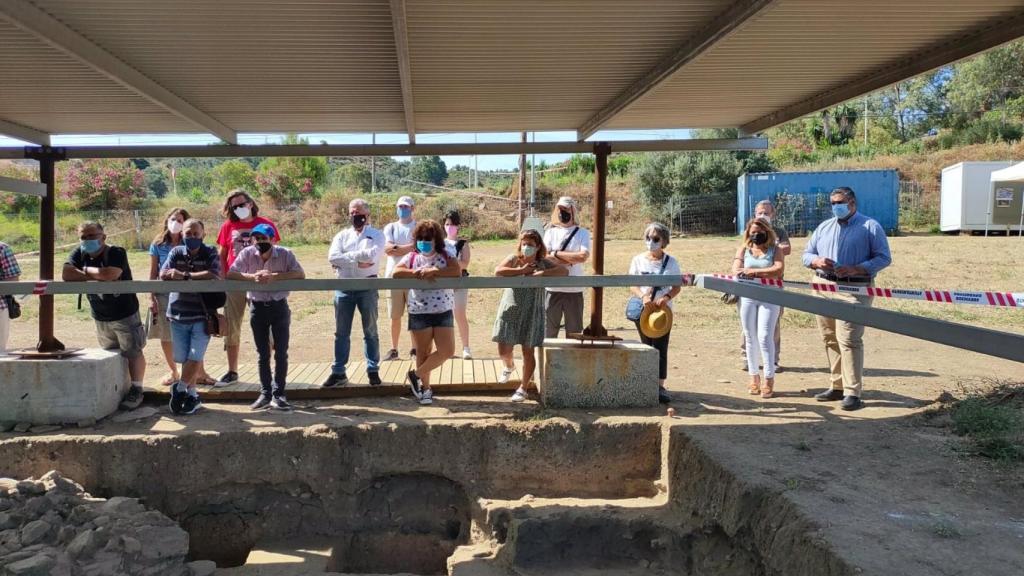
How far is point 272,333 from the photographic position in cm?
623

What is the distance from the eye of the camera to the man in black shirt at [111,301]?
6.08 meters

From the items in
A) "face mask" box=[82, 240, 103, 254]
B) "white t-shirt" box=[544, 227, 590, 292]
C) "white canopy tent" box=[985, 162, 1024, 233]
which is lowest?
"face mask" box=[82, 240, 103, 254]

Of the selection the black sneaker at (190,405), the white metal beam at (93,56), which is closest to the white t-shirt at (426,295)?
the black sneaker at (190,405)

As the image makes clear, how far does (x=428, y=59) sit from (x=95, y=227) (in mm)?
3381

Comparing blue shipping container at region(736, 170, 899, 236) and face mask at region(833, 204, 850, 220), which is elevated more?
blue shipping container at region(736, 170, 899, 236)

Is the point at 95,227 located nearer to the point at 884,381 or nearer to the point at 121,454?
the point at 121,454

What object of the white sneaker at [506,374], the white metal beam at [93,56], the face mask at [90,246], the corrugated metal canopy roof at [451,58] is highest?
the corrugated metal canopy roof at [451,58]

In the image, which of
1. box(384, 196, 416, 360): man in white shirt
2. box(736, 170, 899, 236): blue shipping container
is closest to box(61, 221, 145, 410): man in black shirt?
box(384, 196, 416, 360): man in white shirt

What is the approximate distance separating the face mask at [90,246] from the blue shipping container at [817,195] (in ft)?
79.8

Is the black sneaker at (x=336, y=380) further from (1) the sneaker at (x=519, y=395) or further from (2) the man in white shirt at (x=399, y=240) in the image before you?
(1) the sneaker at (x=519, y=395)

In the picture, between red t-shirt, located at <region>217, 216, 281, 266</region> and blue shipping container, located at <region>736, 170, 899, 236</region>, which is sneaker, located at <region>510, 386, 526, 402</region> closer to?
red t-shirt, located at <region>217, 216, 281, 266</region>

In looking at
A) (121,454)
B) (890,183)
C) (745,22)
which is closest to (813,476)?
(745,22)

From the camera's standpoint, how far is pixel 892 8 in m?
4.38

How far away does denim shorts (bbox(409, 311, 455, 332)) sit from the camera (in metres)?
6.30
